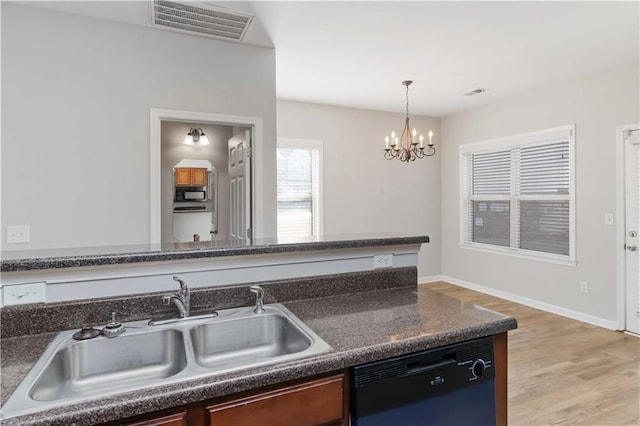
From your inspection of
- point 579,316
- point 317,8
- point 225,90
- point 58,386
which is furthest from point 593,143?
point 58,386

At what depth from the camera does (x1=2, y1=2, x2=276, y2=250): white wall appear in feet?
8.21

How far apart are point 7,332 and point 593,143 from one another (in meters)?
4.96

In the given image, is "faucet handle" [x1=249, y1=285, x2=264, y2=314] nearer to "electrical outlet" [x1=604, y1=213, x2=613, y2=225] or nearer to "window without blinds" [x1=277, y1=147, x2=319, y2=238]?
"window without blinds" [x1=277, y1=147, x2=319, y2=238]

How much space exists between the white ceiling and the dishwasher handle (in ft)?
7.56

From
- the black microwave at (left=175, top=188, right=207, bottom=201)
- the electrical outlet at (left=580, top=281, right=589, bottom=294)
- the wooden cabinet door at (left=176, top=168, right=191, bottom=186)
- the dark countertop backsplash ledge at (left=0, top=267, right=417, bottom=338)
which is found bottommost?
the electrical outlet at (left=580, top=281, right=589, bottom=294)

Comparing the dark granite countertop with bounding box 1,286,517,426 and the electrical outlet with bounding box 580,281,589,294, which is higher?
the dark granite countertop with bounding box 1,286,517,426

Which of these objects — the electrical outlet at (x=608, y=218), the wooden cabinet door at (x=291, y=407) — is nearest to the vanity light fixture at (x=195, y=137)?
the wooden cabinet door at (x=291, y=407)

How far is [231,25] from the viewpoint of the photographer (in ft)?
9.20

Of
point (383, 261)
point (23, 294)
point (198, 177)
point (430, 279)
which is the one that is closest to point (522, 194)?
point (430, 279)

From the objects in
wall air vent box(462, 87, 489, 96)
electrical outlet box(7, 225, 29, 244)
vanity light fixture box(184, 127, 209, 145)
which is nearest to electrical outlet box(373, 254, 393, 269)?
electrical outlet box(7, 225, 29, 244)

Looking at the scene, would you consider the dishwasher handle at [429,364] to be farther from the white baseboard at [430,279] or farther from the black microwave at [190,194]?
the white baseboard at [430,279]

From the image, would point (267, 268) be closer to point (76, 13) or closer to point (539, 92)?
point (76, 13)

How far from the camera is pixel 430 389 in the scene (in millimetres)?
1211

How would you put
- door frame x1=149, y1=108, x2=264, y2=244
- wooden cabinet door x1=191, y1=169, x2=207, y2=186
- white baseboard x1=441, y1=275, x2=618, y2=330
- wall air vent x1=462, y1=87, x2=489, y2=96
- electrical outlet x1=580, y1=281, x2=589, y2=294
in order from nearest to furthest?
door frame x1=149, y1=108, x2=264, y2=244, white baseboard x1=441, y1=275, x2=618, y2=330, electrical outlet x1=580, y1=281, x2=589, y2=294, wooden cabinet door x1=191, y1=169, x2=207, y2=186, wall air vent x1=462, y1=87, x2=489, y2=96
